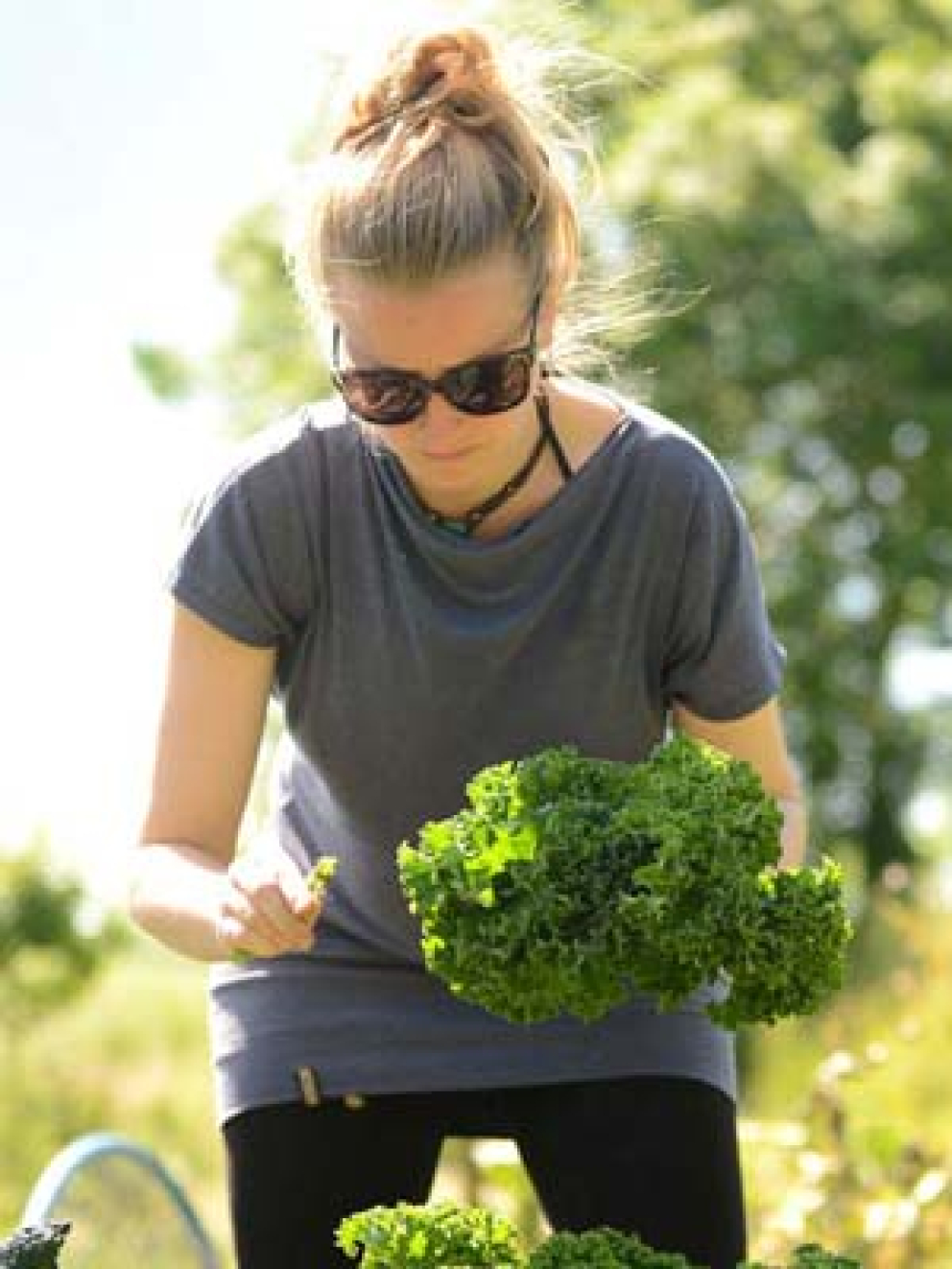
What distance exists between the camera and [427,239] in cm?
307

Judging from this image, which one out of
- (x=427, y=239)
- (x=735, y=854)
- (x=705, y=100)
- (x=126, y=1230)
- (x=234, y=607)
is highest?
(x=705, y=100)

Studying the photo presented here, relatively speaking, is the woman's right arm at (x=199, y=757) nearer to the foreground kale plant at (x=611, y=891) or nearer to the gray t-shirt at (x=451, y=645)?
the gray t-shirt at (x=451, y=645)

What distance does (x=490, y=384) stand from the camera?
3.12 metres

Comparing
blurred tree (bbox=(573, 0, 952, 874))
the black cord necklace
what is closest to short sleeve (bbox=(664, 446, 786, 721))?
the black cord necklace

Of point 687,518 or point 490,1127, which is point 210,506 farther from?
point 490,1127

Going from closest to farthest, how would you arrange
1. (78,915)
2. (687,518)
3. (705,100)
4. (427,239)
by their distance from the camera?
(427,239) < (687,518) < (78,915) < (705,100)

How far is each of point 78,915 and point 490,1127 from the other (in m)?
8.95

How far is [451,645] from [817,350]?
2089 cm

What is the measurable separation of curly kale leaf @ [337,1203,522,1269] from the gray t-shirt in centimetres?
78

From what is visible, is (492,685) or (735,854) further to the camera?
(492,685)

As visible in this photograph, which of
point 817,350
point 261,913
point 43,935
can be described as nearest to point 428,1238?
point 261,913

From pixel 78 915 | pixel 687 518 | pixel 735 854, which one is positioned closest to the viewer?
pixel 735 854

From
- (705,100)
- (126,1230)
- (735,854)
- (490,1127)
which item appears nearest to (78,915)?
(126,1230)

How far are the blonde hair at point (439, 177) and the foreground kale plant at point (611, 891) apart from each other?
726 mm
